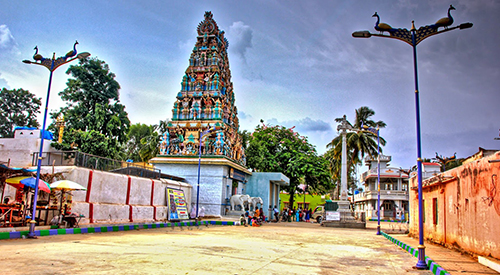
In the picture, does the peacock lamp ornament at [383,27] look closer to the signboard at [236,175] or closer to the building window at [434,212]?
the building window at [434,212]

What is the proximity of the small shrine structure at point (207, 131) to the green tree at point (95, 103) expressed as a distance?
6.39 metres

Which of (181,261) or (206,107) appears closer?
(181,261)

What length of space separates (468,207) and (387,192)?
39579 mm

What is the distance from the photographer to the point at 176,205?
23.6 m

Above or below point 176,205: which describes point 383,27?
above

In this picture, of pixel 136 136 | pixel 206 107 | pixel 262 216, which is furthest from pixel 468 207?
pixel 136 136

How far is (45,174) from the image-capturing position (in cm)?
1505

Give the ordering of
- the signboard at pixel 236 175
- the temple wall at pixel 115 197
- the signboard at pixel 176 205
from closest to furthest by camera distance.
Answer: the temple wall at pixel 115 197 < the signboard at pixel 176 205 < the signboard at pixel 236 175

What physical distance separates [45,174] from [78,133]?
14297 mm

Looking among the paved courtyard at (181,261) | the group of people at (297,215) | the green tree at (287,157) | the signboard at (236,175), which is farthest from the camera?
the green tree at (287,157)

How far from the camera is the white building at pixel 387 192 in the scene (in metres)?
47.2

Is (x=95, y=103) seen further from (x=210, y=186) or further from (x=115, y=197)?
(x=115, y=197)

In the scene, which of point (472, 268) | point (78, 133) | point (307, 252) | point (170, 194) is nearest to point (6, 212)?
point (307, 252)

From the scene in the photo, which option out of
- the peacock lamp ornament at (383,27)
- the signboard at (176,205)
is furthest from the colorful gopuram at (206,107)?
the peacock lamp ornament at (383,27)
